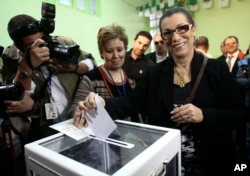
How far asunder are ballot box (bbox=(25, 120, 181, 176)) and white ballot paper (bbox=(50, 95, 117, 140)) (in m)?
0.02

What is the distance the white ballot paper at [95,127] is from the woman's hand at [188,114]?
260mm

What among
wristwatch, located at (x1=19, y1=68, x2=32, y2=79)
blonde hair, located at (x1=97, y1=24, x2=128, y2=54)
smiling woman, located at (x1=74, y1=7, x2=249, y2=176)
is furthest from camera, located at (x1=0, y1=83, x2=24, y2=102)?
blonde hair, located at (x1=97, y1=24, x2=128, y2=54)

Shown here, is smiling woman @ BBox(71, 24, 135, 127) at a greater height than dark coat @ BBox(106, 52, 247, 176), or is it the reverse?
smiling woman @ BBox(71, 24, 135, 127)

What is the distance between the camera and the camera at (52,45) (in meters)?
0.96

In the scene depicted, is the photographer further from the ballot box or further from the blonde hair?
the ballot box

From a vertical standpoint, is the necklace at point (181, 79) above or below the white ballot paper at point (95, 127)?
above

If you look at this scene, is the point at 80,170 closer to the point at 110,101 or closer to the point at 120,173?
the point at 120,173

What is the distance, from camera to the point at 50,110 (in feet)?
3.44

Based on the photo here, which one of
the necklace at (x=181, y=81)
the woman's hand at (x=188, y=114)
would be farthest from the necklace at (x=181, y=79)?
the woman's hand at (x=188, y=114)

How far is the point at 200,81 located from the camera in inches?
37.4

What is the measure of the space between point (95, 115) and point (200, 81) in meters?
0.50

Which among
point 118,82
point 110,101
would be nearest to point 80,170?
point 110,101

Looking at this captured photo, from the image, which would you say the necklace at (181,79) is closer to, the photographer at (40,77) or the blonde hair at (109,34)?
the blonde hair at (109,34)

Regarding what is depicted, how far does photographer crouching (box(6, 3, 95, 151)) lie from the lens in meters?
0.96
